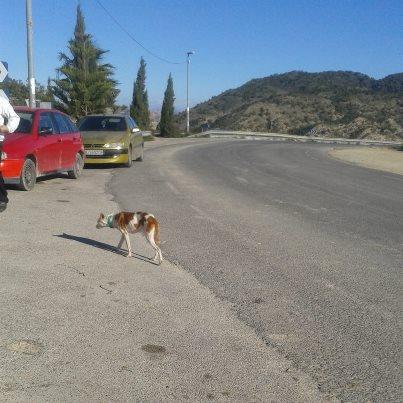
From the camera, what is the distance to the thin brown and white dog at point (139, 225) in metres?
5.93

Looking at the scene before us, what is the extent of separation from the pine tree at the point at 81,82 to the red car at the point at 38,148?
18804mm

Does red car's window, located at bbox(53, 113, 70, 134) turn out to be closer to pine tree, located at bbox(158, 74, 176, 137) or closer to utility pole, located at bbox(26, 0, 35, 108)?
utility pole, located at bbox(26, 0, 35, 108)

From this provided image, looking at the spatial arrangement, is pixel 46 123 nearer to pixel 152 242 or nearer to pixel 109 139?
pixel 109 139

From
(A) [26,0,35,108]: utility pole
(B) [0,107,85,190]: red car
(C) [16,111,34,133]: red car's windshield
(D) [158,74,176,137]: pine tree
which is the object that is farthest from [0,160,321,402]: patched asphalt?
(D) [158,74,176,137]: pine tree

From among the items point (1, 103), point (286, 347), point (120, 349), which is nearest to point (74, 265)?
point (120, 349)

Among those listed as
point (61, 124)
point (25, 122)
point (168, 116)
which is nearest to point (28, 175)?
point (25, 122)

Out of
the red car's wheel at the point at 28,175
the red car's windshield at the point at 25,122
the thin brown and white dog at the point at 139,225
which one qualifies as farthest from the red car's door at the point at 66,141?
the thin brown and white dog at the point at 139,225

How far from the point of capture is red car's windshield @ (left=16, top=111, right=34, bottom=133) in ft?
36.4

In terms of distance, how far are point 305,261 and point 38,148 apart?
22.0 ft

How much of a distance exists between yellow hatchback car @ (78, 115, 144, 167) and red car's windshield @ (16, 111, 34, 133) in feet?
14.3

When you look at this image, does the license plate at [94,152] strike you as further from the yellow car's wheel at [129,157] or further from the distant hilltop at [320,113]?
the distant hilltop at [320,113]

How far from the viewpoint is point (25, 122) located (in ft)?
36.9

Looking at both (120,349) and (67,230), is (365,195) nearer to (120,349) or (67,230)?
(67,230)

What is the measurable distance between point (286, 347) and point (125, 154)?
13.0 m
